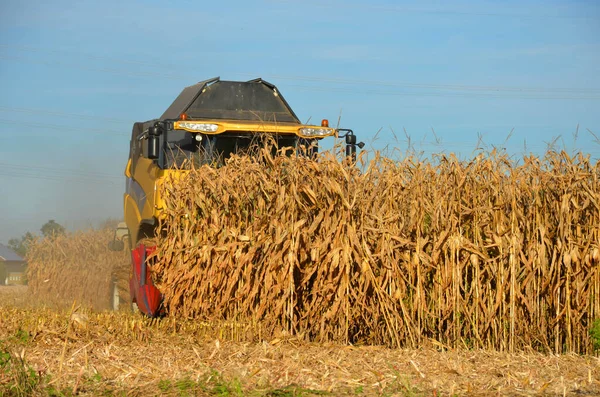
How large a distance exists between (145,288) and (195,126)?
210 centimetres

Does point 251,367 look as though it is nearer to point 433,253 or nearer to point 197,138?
point 433,253

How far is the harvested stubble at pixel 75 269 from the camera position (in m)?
12.8

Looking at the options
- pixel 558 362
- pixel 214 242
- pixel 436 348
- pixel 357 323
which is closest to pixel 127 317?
pixel 214 242

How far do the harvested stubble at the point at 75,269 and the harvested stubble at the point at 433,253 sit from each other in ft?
14.6

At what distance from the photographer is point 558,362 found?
6.79 m

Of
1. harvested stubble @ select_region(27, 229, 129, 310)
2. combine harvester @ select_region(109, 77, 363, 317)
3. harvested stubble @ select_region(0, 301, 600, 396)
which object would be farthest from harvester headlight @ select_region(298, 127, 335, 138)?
harvested stubble @ select_region(27, 229, 129, 310)

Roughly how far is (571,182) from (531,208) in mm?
469

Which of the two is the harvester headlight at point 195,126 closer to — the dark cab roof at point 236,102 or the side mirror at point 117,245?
the dark cab roof at point 236,102

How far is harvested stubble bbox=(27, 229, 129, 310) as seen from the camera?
12828 millimetres

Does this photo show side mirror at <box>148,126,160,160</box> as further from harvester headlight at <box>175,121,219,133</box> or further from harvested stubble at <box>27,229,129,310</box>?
harvested stubble at <box>27,229,129,310</box>

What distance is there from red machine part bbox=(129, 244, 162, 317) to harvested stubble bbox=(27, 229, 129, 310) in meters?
1.93

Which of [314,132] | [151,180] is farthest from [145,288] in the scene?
[314,132]

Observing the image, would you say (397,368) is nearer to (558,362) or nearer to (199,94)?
(558,362)

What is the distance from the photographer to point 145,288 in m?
9.55
